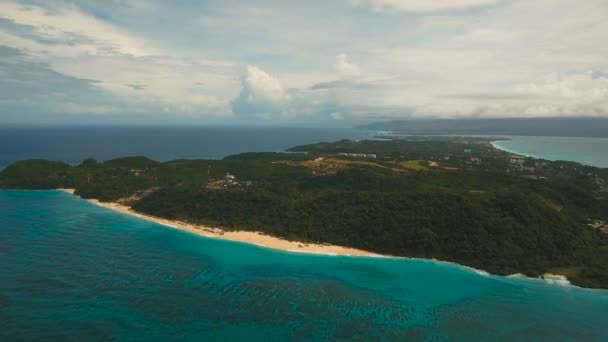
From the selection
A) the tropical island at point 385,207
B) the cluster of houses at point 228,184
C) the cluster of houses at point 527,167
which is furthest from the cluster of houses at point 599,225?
the cluster of houses at point 228,184

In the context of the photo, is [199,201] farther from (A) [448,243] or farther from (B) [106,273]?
(A) [448,243]

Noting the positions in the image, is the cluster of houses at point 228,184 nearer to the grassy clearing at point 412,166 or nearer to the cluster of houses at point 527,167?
the grassy clearing at point 412,166

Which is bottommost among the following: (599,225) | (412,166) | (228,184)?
(599,225)

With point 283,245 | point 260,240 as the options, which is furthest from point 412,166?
point 260,240

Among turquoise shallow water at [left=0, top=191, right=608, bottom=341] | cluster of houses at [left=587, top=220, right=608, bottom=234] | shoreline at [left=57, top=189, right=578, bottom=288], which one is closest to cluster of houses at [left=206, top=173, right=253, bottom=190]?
shoreline at [left=57, top=189, right=578, bottom=288]

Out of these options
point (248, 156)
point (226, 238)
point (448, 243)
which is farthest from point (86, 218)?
point (248, 156)

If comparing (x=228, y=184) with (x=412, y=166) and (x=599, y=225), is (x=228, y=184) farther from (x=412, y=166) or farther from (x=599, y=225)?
(x=599, y=225)
